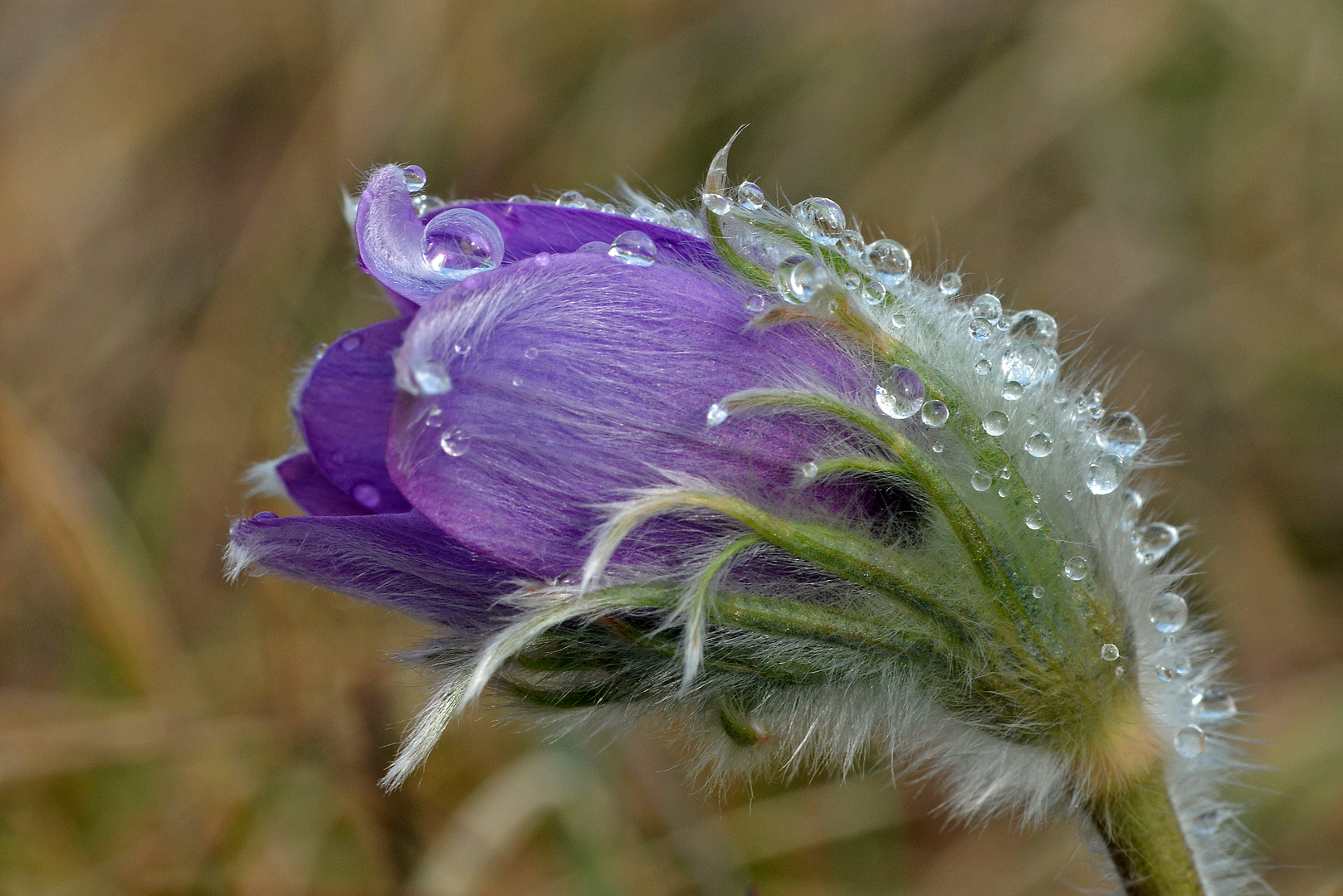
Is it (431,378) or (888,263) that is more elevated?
(888,263)

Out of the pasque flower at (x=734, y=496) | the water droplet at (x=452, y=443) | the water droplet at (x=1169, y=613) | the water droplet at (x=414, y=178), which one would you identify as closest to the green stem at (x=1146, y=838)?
the pasque flower at (x=734, y=496)

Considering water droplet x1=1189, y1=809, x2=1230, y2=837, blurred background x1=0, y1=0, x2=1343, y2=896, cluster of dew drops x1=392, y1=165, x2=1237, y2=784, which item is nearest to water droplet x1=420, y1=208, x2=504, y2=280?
cluster of dew drops x1=392, y1=165, x2=1237, y2=784

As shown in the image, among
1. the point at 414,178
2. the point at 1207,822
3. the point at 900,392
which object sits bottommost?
the point at 1207,822

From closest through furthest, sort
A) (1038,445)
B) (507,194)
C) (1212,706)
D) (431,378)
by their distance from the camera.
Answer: (431,378)
(1038,445)
(1212,706)
(507,194)

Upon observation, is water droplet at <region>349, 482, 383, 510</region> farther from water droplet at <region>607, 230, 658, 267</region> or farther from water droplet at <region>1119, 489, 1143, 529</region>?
water droplet at <region>1119, 489, 1143, 529</region>

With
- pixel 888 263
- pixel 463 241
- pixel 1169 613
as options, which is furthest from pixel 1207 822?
pixel 463 241

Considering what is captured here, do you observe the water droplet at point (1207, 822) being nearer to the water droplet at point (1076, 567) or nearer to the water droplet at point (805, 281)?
the water droplet at point (1076, 567)

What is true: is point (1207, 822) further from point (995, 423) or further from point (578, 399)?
point (578, 399)
